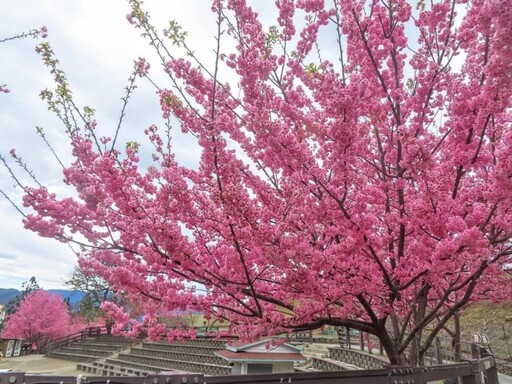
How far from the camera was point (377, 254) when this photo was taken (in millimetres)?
3270

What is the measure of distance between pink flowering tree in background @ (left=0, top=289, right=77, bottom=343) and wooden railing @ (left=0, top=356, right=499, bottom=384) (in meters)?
38.0

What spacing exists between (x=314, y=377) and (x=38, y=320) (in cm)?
3945

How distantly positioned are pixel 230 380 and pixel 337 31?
385 centimetres

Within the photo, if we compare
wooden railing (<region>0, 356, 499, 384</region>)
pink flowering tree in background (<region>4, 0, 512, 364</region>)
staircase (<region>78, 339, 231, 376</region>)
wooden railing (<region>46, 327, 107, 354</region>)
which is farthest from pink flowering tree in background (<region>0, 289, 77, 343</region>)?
wooden railing (<region>0, 356, 499, 384</region>)

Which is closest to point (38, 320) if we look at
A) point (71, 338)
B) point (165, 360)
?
point (71, 338)

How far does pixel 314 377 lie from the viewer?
6.87 feet

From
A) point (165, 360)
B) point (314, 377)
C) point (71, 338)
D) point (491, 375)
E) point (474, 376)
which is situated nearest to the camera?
point (314, 377)

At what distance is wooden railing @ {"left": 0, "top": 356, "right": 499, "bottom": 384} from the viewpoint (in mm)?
1624

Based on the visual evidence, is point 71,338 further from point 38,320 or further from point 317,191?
point 317,191

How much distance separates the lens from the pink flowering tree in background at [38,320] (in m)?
32.2

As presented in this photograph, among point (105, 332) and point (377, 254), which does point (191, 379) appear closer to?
point (377, 254)

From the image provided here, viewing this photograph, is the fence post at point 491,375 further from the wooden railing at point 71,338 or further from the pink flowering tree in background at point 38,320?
the pink flowering tree in background at point 38,320

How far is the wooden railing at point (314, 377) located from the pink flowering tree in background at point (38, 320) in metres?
38.0

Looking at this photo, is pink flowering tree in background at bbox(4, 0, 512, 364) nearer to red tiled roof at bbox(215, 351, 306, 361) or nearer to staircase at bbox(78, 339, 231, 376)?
red tiled roof at bbox(215, 351, 306, 361)
